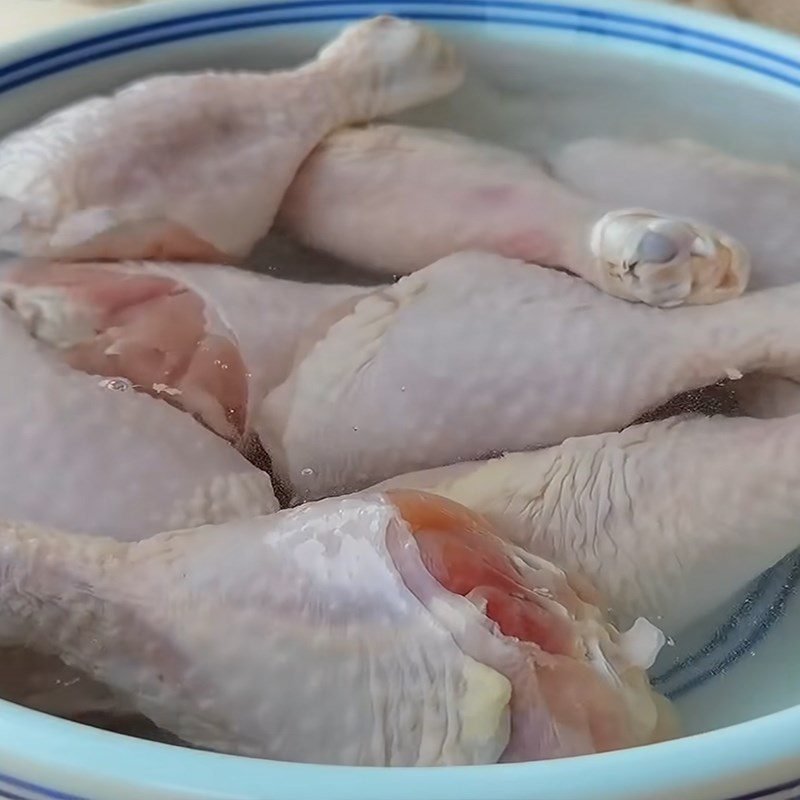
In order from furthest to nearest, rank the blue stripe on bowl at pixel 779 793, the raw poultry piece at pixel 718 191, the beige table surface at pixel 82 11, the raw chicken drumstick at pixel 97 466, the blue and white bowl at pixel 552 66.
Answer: the beige table surface at pixel 82 11 → the blue and white bowl at pixel 552 66 → the raw poultry piece at pixel 718 191 → the raw chicken drumstick at pixel 97 466 → the blue stripe on bowl at pixel 779 793

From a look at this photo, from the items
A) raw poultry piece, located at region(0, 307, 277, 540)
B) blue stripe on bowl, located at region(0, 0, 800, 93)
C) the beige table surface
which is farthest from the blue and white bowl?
raw poultry piece, located at region(0, 307, 277, 540)

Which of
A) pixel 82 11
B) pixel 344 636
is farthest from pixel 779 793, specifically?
pixel 82 11

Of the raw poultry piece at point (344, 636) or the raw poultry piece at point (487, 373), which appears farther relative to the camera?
the raw poultry piece at point (487, 373)

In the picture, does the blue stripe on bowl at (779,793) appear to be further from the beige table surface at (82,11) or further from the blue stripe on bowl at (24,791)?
the beige table surface at (82,11)

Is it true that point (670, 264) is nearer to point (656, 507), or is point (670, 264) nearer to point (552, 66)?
point (656, 507)

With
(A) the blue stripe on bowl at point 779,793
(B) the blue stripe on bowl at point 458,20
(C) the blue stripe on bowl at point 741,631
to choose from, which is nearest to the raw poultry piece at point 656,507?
(C) the blue stripe on bowl at point 741,631
